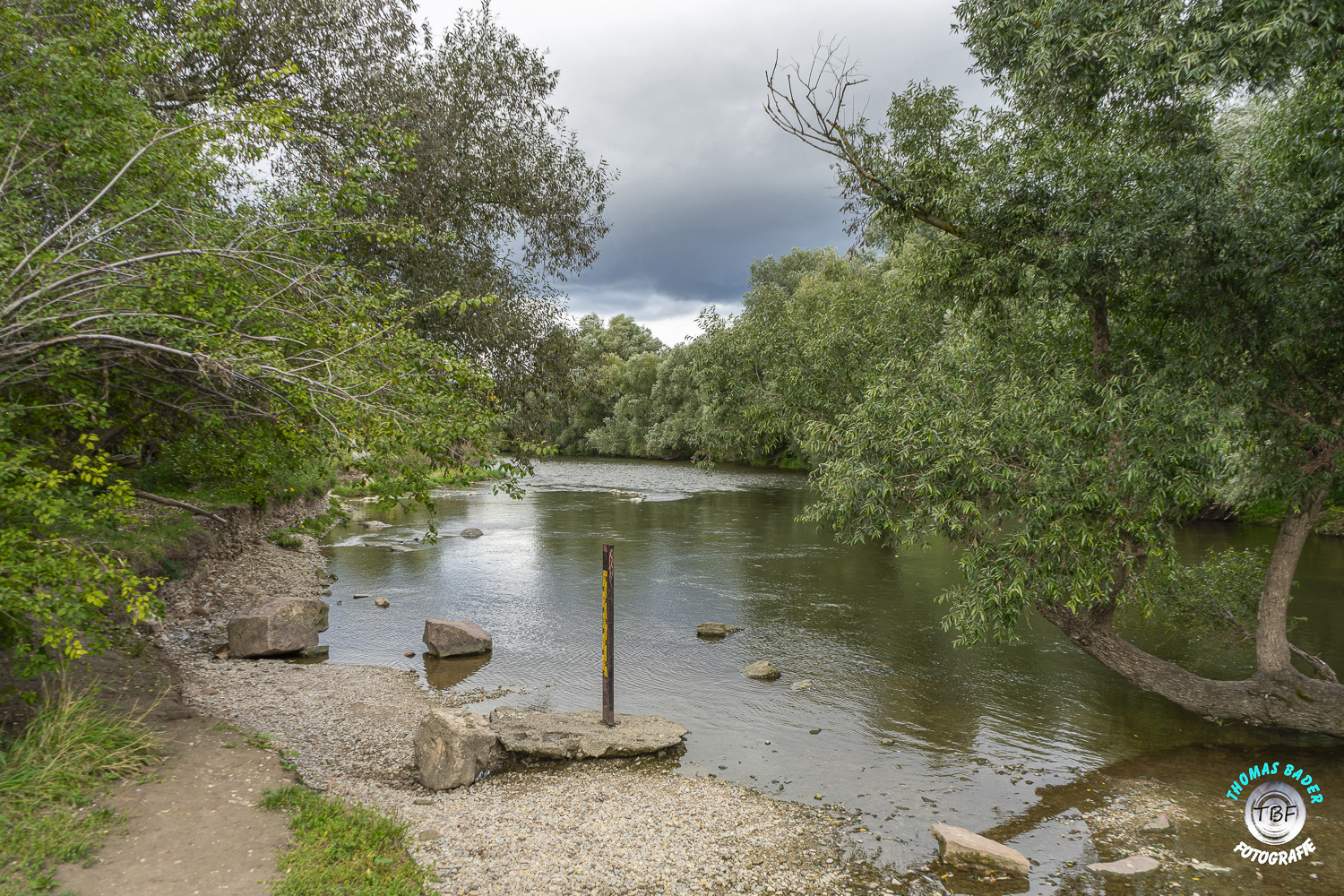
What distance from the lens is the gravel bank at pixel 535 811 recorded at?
277 inches

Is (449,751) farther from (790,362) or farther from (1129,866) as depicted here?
(790,362)

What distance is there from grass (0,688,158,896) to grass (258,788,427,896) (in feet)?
4.57

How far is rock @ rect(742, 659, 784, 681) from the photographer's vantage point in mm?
13953

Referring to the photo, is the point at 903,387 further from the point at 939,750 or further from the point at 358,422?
the point at 358,422

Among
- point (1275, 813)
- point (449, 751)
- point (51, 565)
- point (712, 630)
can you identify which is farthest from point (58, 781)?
point (1275, 813)

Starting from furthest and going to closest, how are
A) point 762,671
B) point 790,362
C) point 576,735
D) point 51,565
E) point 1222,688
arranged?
point 790,362
point 762,671
point 1222,688
point 576,735
point 51,565

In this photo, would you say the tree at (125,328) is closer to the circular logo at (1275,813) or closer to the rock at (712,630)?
the rock at (712,630)

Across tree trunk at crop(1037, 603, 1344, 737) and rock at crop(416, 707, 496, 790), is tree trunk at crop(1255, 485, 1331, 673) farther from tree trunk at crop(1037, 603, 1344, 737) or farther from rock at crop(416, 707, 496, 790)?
rock at crop(416, 707, 496, 790)

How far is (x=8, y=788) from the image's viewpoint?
6.01m

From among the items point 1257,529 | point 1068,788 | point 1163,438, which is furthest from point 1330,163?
point 1257,529

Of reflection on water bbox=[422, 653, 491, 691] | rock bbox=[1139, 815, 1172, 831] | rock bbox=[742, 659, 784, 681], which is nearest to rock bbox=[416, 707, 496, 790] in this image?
reflection on water bbox=[422, 653, 491, 691]

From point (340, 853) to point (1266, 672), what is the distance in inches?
514

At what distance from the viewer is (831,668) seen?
14562 millimetres

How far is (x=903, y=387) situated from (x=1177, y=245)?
4102 millimetres
